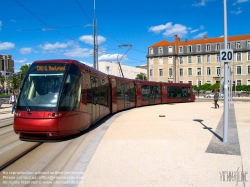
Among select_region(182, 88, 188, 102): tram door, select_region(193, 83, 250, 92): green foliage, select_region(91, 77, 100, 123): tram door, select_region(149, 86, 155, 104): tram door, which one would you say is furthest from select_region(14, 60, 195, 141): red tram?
select_region(193, 83, 250, 92): green foliage

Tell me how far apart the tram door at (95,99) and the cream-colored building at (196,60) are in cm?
5442

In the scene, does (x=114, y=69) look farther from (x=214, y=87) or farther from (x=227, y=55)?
(x=227, y=55)

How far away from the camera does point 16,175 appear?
185 inches

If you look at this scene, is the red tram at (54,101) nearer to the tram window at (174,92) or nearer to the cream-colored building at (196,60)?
the tram window at (174,92)

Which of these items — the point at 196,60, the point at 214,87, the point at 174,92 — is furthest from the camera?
the point at 196,60

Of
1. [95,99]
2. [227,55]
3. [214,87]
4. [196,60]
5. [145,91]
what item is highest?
[196,60]

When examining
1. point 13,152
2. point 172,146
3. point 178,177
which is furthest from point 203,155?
point 13,152

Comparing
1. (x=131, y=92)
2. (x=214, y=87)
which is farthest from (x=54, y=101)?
(x=214, y=87)

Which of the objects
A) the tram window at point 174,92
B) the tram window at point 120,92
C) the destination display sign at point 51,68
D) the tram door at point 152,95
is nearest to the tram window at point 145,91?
the tram door at point 152,95

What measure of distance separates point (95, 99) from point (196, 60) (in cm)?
5903

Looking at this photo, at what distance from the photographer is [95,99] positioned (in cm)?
1030

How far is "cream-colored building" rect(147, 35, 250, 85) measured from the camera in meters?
59.4

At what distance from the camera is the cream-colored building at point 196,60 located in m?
59.4

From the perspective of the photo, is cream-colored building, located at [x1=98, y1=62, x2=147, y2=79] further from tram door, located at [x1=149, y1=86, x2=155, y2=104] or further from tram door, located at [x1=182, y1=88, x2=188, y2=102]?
tram door, located at [x1=149, y1=86, x2=155, y2=104]
